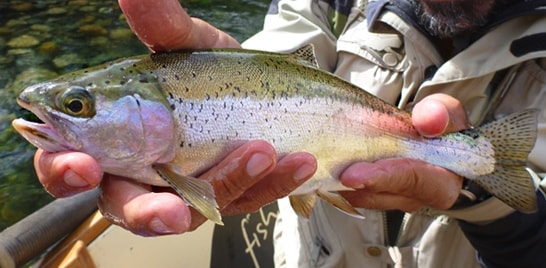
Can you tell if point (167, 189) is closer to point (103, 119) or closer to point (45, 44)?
point (103, 119)

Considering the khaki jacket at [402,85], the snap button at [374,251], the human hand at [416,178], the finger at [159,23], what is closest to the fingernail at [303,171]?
the human hand at [416,178]

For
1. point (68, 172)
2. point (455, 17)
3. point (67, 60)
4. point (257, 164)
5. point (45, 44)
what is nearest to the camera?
point (68, 172)

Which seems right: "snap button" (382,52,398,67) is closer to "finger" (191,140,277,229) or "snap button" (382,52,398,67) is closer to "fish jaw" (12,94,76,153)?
"finger" (191,140,277,229)

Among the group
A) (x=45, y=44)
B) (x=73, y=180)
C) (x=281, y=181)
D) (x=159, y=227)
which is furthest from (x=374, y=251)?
(x=45, y=44)

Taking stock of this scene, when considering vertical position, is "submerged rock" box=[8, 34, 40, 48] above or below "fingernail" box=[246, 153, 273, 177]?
below

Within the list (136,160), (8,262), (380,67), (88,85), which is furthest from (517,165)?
(8,262)

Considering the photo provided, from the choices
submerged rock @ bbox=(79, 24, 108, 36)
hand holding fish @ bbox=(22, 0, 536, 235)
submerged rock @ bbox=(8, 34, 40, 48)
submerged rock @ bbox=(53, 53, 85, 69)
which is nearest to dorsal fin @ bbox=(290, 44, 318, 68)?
hand holding fish @ bbox=(22, 0, 536, 235)
